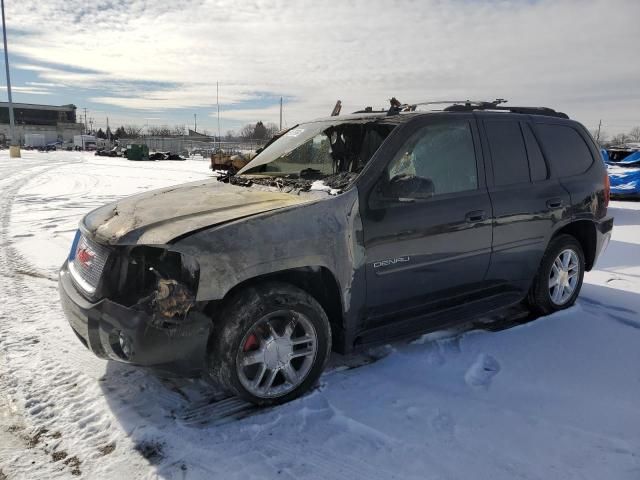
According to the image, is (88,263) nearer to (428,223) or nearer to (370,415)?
(370,415)

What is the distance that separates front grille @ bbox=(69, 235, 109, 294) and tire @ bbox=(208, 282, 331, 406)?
0.78 m

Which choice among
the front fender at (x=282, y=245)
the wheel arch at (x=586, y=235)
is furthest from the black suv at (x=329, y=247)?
the wheel arch at (x=586, y=235)

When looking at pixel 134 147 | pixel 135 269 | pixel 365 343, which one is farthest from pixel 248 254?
pixel 134 147

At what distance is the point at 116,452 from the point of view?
259 centimetres

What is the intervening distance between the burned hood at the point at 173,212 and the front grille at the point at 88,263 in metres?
0.08

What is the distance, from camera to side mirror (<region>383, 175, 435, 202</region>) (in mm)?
3299

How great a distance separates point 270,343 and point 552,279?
298cm

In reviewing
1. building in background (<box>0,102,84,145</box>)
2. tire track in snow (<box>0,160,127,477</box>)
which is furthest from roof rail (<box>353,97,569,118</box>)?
building in background (<box>0,102,84,145</box>)

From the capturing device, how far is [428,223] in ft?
11.5

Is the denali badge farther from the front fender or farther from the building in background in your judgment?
the building in background

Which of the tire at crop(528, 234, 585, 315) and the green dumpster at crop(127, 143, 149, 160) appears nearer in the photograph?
the tire at crop(528, 234, 585, 315)

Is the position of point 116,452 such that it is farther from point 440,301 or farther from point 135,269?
point 440,301

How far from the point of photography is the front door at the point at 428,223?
331 centimetres

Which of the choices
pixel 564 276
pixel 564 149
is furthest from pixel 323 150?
A: pixel 564 276
